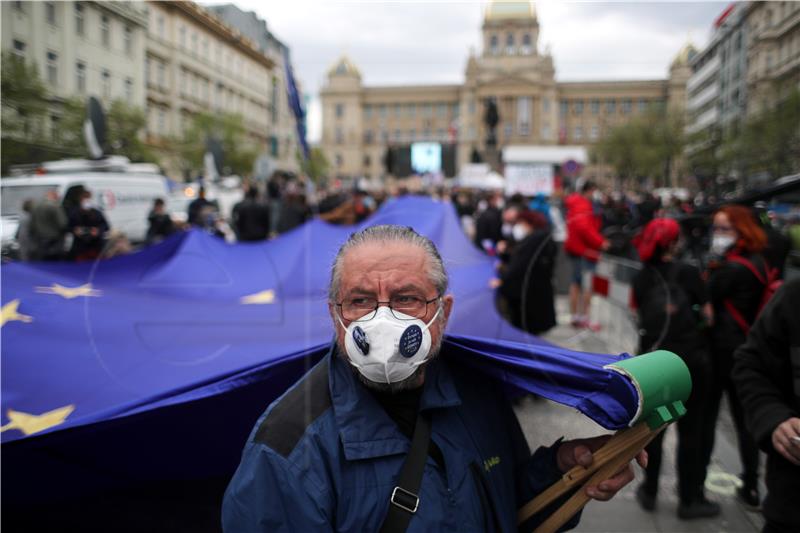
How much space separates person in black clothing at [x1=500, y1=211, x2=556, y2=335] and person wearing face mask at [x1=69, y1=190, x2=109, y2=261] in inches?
219

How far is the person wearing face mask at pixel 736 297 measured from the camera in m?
3.89

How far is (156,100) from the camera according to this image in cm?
A: 2675

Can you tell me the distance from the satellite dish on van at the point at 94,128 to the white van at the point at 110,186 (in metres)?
0.34

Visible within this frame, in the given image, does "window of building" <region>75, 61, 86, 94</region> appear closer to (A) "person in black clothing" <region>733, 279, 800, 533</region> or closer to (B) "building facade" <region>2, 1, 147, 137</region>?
(B) "building facade" <region>2, 1, 147, 137</region>

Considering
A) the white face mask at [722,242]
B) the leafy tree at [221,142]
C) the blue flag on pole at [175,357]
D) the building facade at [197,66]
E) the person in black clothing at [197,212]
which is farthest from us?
the leafy tree at [221,142]

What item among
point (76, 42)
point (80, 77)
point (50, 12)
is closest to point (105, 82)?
point (80, 77)

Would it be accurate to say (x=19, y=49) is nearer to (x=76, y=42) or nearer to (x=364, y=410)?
(x=76, y=42)

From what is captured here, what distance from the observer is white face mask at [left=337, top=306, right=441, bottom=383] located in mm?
1562

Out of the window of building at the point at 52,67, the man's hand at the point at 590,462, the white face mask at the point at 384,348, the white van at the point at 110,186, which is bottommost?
the man's hand at the point at 590,462

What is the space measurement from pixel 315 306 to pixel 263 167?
28.4ft

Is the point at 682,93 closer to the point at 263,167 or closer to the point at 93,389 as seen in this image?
the point at 263,167

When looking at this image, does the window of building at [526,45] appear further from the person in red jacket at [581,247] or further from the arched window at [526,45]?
the person in red jacket at [581,247]

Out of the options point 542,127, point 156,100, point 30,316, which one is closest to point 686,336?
point 30,316

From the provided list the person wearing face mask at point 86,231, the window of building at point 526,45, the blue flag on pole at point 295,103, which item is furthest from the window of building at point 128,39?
the window of building at point 526,45
